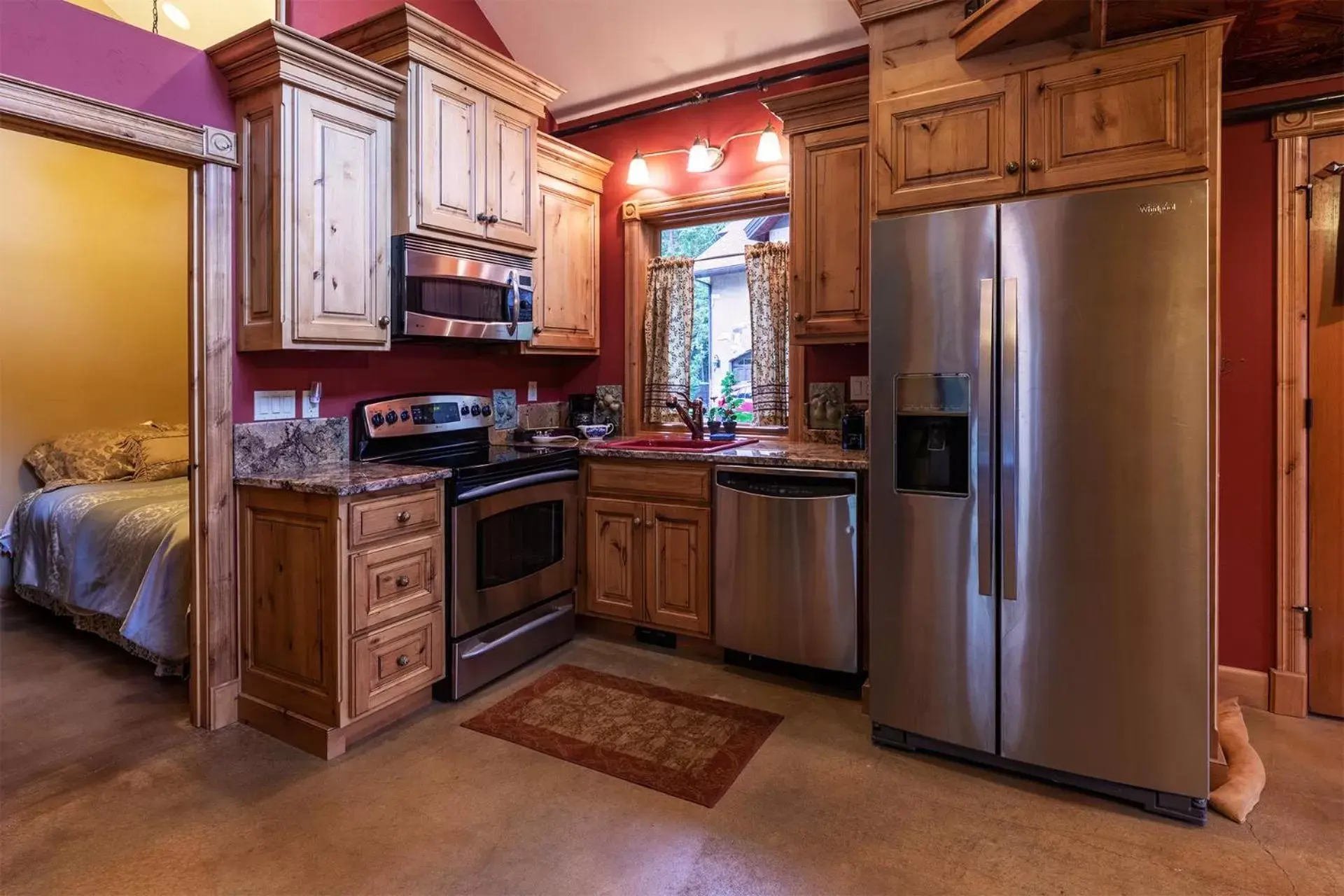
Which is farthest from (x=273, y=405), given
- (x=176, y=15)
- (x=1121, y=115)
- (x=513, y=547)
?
(x=1121, y=115)

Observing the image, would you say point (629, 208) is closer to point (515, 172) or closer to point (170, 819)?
point (515, 172)

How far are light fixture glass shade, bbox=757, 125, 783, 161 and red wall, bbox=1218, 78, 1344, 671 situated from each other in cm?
171

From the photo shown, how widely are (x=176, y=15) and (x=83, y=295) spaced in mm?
2472

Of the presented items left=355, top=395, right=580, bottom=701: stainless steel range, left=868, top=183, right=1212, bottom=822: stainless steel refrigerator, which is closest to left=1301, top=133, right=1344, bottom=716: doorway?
→ left=868, top=183, right=1212, bottom=822: stainless steel refrigerator

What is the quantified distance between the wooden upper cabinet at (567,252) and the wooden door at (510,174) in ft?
0.81

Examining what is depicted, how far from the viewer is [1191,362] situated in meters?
1.90

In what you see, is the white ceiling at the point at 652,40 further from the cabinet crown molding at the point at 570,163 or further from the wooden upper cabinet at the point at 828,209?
the wooden upper cabinet at the point at 828,209

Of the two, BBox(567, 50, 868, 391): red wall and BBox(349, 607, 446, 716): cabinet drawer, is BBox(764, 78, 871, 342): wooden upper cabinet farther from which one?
BBox(349, 607, 446, 716): cabinet drawer

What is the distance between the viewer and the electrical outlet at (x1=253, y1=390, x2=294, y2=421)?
8.71 feet

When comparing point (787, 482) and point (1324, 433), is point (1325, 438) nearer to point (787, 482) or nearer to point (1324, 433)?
point (1324, 433)

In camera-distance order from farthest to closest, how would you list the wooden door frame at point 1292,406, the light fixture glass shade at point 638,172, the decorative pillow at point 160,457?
the decorative pillow at point 160,457
the light fixture glass shade at point 638,172
the wooden door frame at point 1292,406

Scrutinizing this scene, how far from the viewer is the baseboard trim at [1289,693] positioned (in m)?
2.60

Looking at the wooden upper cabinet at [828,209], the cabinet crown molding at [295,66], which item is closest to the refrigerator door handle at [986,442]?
the wooden upper cabinet at [828,209]

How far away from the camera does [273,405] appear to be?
271cm
